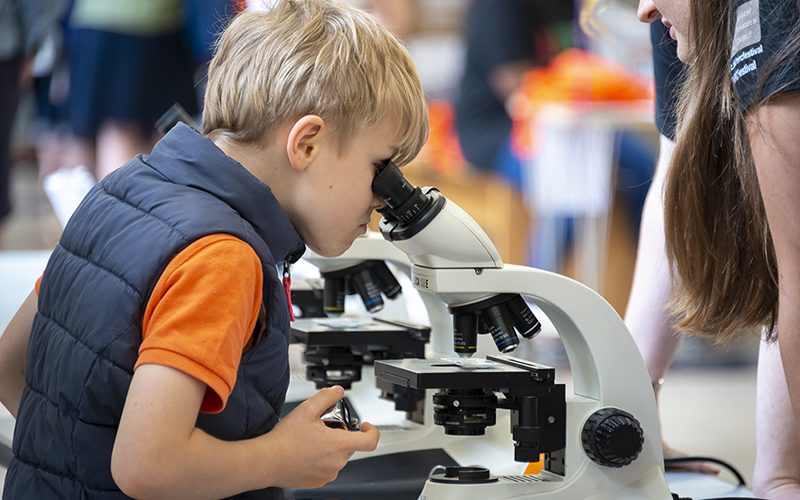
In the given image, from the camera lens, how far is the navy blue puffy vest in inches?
25.1

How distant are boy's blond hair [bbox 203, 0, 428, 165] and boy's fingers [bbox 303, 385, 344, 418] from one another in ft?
0.80

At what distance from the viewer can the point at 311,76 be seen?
0.74 m

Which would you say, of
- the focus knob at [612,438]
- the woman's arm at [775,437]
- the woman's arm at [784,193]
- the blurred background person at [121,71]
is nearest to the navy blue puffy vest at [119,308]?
the focus knob at [612,438]

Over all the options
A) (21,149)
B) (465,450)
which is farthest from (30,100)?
(465,450)

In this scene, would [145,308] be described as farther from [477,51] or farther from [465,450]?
[477,51]

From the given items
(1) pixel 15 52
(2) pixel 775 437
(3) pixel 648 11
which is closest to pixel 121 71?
(1) pixel 15 52

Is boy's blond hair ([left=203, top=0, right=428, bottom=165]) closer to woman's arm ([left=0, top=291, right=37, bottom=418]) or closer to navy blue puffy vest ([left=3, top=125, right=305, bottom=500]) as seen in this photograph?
navy blue puffy vest ([left=3, top=125, right=305, bottom=500])

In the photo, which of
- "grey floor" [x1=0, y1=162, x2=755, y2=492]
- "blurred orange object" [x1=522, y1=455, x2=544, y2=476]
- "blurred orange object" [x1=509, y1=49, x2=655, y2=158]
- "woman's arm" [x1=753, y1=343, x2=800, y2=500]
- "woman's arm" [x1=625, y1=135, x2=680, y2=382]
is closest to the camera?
"blurred orange object" [x1=522, y1=455, x2=544, y2=476]

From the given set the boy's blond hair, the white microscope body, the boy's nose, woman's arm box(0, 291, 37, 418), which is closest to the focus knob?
the white microscope body

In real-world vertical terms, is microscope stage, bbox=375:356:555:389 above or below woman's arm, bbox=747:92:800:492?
below

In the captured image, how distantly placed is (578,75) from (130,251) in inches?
108

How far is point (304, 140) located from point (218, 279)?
0.20m

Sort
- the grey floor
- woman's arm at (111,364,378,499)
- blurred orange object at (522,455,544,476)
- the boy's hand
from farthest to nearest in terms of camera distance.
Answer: the grey floor → blurred orange object at (522,455,544,476) → the boy's hand → woman's arm at (111,364,378,499)

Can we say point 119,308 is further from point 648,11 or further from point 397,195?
point 648,11
